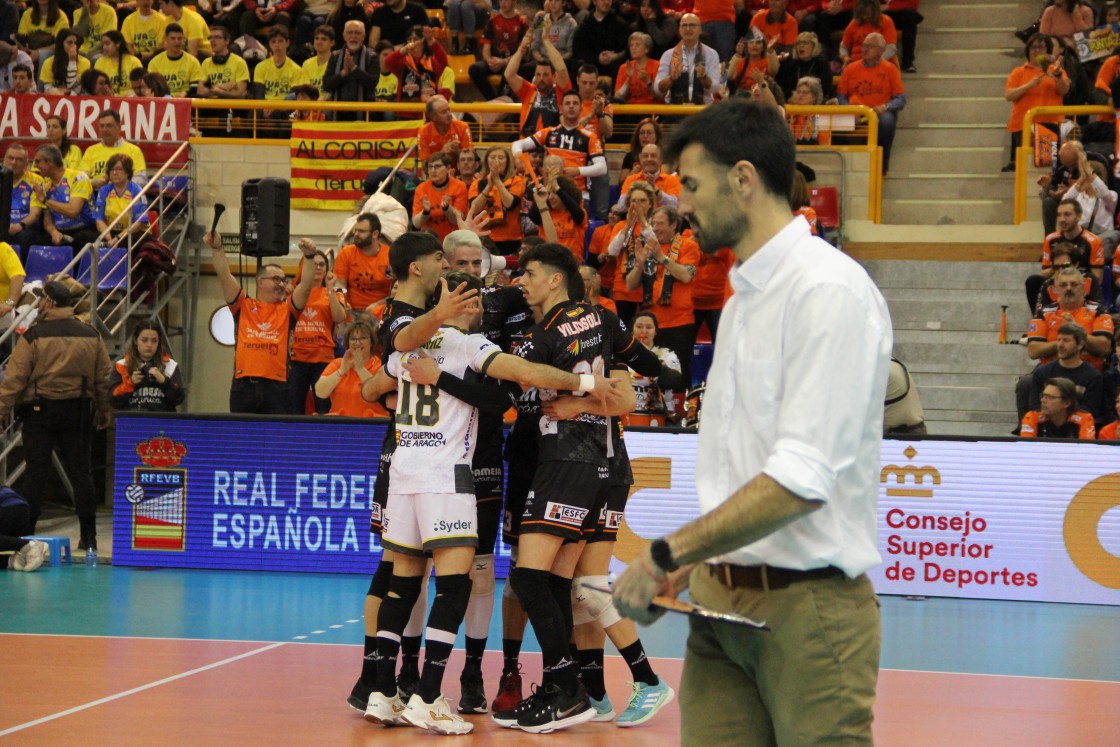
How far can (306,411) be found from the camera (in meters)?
14.1

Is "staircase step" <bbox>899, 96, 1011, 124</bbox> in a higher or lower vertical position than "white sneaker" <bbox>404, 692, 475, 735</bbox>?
higher

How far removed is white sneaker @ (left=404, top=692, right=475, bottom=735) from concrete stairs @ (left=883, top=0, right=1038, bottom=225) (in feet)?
40.4

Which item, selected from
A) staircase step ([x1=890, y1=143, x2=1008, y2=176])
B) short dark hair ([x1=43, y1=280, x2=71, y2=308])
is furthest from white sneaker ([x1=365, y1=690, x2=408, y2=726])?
staircase step ([x1=890, y1=143, x2=1008, y2=176])

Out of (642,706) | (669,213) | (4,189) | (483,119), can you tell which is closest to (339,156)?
(483,119)

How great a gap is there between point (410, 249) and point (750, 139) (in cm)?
382

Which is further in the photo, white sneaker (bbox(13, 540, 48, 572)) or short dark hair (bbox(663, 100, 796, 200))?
Result: white sneaker (bbox(13, 540, 48, 572))

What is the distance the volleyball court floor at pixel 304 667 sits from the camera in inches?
258

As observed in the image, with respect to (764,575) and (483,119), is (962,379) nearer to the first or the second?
(483,119)

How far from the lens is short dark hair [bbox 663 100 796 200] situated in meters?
3.08

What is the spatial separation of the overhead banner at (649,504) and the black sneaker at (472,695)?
12.6ft

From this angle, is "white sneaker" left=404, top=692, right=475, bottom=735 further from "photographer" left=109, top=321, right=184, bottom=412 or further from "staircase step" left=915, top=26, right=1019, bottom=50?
"staircase step" left=915, top=26, right=1019, bottom=50

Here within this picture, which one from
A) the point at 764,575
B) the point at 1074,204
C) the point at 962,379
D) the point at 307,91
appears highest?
the point at 307,91

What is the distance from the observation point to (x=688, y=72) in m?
16.5

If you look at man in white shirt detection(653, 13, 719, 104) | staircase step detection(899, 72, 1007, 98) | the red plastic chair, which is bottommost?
the red plastic chair
